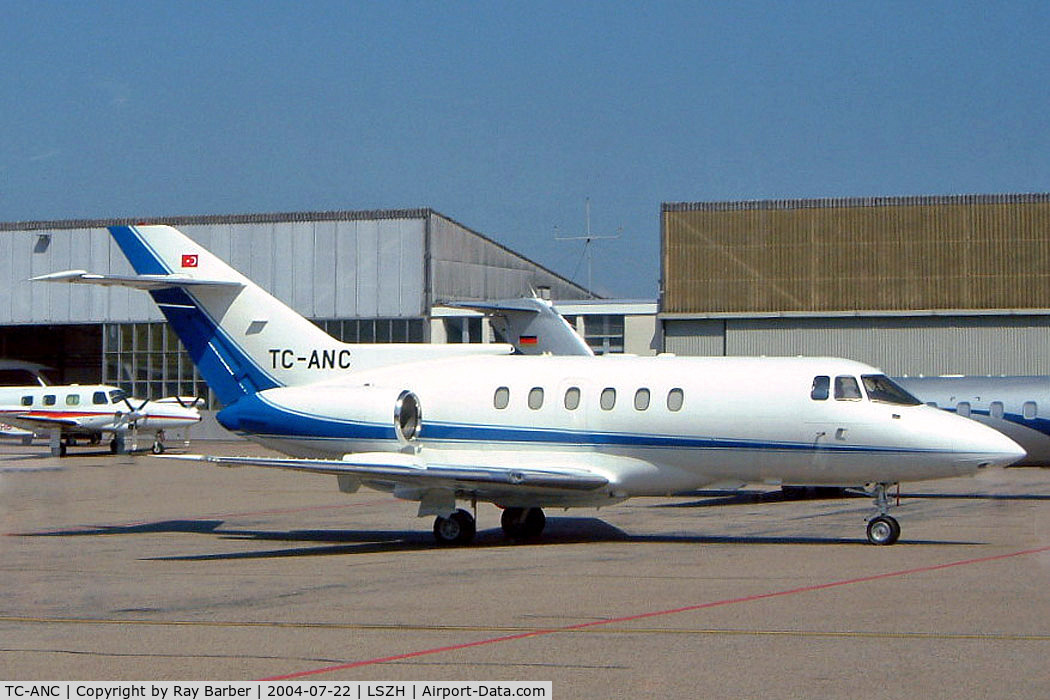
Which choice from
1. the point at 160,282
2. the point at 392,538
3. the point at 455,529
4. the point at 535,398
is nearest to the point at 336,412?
→ the point at 392,538

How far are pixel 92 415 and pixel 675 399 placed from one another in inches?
1362

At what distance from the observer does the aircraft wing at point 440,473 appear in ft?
57.1

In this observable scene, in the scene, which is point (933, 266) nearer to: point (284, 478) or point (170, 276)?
point (284, 478)

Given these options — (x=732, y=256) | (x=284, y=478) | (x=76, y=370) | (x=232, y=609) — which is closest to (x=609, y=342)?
(x=732, y=256)

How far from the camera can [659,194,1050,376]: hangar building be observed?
154 feet

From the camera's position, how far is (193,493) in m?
29.2

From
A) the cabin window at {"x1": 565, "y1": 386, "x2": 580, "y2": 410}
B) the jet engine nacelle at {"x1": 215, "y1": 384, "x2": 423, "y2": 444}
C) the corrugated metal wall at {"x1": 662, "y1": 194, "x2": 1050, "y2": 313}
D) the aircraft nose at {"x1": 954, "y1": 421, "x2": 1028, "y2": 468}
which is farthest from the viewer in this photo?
the corrugated metal wall at {"x1": 662, "y1": 194, "x2": 1050, "y2": 313}

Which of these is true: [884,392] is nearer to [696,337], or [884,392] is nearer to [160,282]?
[160,282]

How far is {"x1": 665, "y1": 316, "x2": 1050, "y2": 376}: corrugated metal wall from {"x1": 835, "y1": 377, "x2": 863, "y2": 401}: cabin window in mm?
30229

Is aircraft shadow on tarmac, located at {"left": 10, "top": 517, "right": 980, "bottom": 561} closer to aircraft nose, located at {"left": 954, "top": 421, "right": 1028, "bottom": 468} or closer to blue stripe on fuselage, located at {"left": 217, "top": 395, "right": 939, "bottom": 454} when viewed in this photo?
blue stripe on fuselage, located at {"left": 217, "top": 395, "right": 939, "bottom": 454}

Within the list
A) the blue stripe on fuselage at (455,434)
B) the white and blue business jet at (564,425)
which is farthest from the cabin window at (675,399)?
the blue stripe on fuselage at (455,434)

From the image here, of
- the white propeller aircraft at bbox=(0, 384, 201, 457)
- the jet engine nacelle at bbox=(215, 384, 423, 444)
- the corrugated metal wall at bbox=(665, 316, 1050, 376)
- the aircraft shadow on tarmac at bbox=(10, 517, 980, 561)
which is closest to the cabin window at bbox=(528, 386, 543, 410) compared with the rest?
the jet engine nacelle at bbox=(215, 384, 423, 444)

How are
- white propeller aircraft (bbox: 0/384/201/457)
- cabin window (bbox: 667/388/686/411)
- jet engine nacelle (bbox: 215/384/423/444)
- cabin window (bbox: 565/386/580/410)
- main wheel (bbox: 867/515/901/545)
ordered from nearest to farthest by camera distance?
main wheel (bbox: 867/515/901/545), cabin window (bbox: 667/388/686/411), cabin window (bbox: 565/386/580/410), jet engine nacelle (bbox: 215/384/423/444), white propeller aircraft (bbox: 0/384/201/457)

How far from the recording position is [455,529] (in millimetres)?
18297
